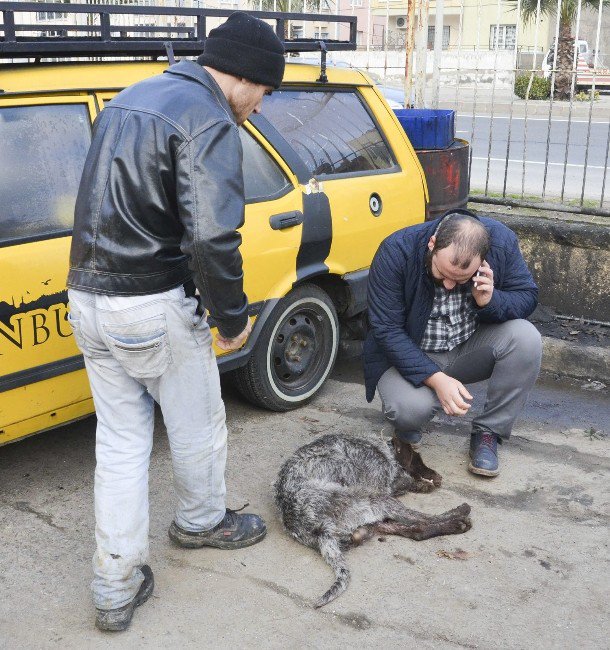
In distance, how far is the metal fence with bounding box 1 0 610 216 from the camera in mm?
6207

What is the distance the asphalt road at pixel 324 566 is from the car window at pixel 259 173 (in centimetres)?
124

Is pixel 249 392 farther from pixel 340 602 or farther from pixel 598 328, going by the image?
pixel 598 328

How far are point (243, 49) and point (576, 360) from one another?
349 cm

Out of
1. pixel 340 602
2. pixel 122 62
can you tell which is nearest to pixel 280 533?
pixel 340 602

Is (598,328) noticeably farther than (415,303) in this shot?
Yes

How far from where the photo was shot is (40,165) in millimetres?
3498

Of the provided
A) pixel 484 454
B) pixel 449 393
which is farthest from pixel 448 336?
pixel 484 454

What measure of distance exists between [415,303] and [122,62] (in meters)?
1.75

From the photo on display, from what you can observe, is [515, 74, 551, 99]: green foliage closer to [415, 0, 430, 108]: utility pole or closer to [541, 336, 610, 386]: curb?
[415, 0, 430, 108]: utility pole

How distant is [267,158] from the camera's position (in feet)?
14.4

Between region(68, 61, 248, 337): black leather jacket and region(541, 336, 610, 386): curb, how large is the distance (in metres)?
3.25

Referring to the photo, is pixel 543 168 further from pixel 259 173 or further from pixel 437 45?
pixel 259 173

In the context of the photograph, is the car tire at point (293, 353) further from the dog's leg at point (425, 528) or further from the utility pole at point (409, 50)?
the utility pole at point (409, 50)

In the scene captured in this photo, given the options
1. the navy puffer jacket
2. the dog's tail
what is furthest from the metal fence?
the dog's tail
